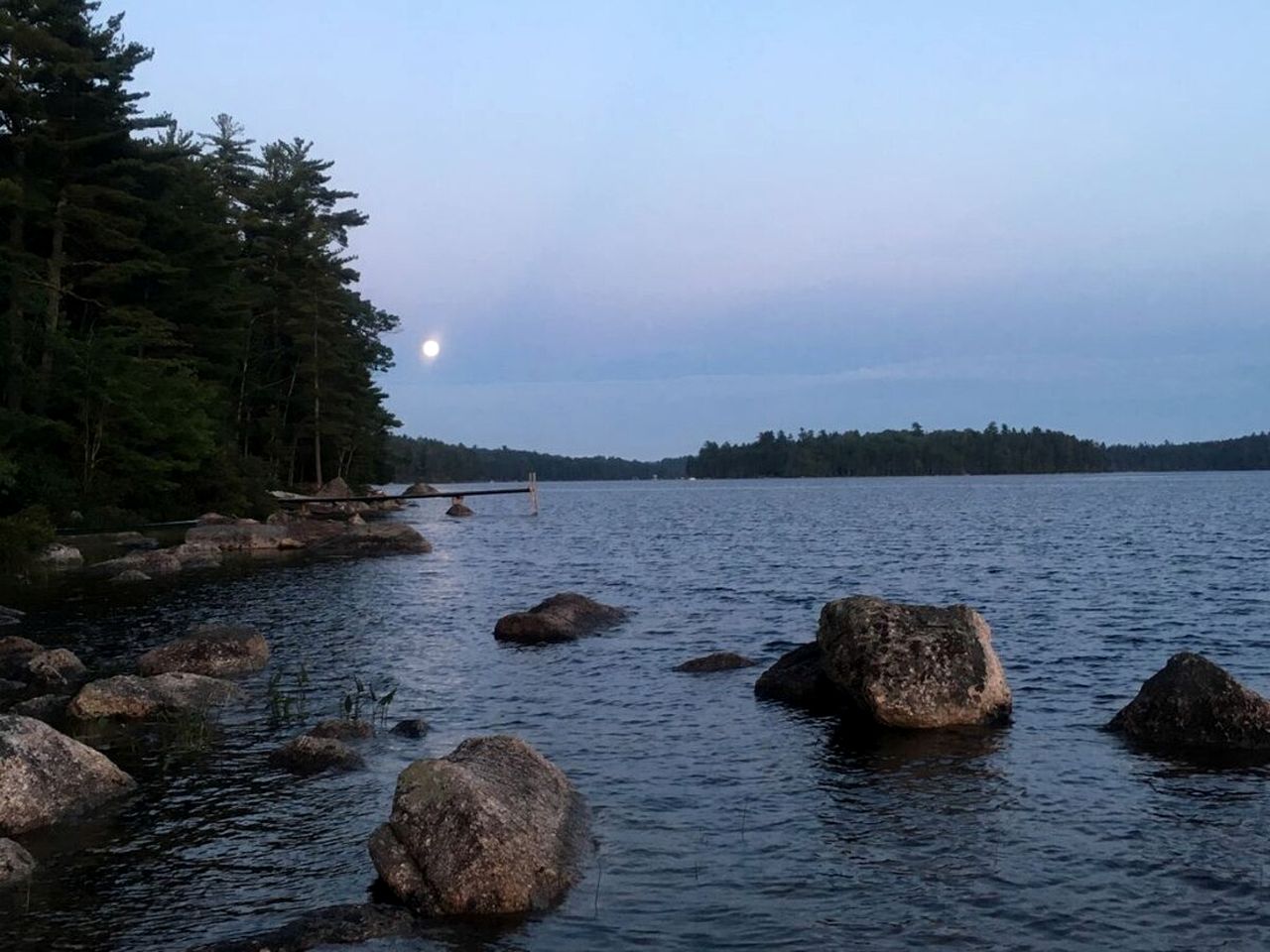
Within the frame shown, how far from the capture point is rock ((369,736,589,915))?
891cm

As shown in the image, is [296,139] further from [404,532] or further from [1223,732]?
[1223,732]

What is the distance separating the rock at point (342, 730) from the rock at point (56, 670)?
5.61 m

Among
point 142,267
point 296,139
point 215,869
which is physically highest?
point 296,139

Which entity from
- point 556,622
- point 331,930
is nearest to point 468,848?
point 331,930

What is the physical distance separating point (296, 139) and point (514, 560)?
159 feet

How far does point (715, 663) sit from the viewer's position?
1959 cm

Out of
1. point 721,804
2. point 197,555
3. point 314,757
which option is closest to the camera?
point 721,804

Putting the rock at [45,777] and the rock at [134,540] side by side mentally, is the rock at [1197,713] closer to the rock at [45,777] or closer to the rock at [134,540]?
the rock at [45,777]

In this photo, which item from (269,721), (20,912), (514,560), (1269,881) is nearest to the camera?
(20,912)

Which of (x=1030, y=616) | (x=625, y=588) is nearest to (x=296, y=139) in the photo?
(x=625, y=588)

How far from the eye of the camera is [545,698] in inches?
687

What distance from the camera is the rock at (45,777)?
36.1ft

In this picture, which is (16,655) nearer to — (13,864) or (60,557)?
(13,864)

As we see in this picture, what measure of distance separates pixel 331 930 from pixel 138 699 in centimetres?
920
